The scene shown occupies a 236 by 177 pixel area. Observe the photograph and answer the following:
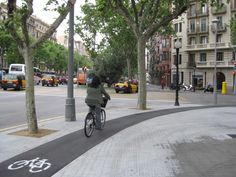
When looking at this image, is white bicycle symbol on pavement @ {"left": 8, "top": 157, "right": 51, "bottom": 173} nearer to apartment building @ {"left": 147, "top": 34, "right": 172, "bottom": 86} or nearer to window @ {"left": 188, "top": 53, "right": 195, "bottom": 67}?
window @ {"left": 188, "top": 53, "right": 195, "bottom": 67}

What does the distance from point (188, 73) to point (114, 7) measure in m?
54.7

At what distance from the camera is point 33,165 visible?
22.7 feet

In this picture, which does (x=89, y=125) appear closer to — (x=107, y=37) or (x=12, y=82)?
(x=12, y=82)

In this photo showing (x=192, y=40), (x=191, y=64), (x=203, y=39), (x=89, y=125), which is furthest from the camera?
(x=192, y=40)

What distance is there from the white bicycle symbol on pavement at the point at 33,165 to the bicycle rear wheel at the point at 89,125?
2645 mm

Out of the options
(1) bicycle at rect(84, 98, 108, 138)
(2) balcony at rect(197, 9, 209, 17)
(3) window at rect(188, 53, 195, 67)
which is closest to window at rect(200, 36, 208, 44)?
(3) window at rect(188, 53, 195, 67)

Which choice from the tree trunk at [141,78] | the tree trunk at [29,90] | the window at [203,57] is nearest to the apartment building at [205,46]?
the window at [203,57]

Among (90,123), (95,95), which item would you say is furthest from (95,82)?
(90,123)

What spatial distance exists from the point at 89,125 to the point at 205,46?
60226 mm

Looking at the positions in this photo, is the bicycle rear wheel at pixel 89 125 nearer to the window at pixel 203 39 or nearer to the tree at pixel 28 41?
the tree at pixel 28 41

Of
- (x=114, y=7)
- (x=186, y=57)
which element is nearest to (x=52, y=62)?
(x=186, y=57)

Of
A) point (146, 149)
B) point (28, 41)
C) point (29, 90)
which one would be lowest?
point (146, 149)

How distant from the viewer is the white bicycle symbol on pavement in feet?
21.8

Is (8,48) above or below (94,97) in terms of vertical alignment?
above
